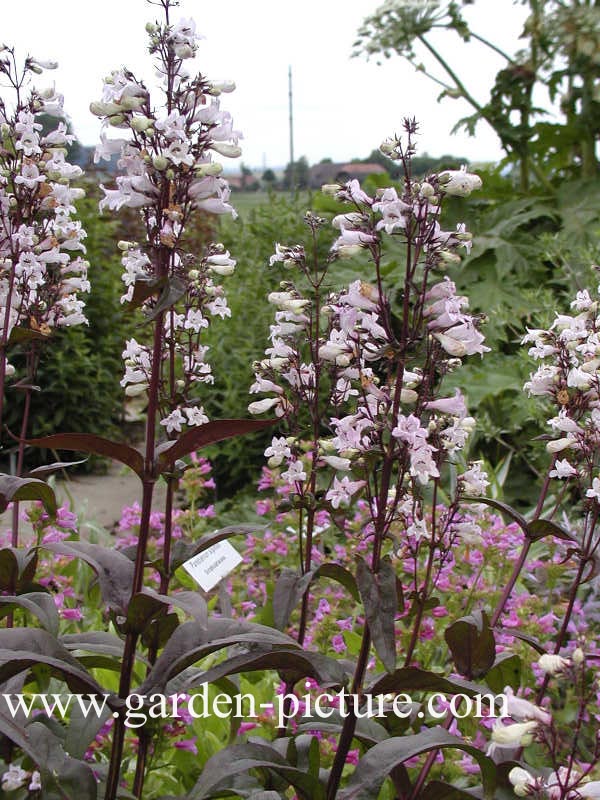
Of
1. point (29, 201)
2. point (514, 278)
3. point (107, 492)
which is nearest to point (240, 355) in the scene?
point (107, 492)

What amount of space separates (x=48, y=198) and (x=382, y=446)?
1.08 meters

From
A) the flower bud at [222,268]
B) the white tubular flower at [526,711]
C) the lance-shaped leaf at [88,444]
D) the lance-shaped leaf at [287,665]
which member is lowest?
the lance-shaped leaf at [287,665]

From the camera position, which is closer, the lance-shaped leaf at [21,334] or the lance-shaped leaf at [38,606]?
the lance-shaped leaf at [38,606]

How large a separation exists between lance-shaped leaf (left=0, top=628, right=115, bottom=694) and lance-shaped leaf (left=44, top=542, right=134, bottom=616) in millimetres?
121

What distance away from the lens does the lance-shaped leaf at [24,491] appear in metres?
1.67

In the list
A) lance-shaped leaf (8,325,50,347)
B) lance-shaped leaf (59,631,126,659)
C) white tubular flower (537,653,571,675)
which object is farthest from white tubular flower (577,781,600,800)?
lance-shaped leaf (8,325,50,347)

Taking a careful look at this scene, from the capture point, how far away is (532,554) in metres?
3.59

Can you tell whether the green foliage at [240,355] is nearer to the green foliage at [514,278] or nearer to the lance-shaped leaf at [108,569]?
the green foliage at [514,278]

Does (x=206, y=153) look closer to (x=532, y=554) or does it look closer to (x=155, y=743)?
(x=155, y=743)

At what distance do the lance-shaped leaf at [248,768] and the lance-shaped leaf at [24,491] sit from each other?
0.60m

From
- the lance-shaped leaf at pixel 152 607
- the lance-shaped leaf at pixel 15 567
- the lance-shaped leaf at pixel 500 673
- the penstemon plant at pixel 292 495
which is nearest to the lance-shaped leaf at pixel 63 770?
the penstemon plant at pixel 292 495

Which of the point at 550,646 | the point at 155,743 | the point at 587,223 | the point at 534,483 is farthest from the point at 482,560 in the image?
the point at 587,223

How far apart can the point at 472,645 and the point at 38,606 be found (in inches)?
31.8

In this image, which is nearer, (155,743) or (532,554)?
(155,743)
